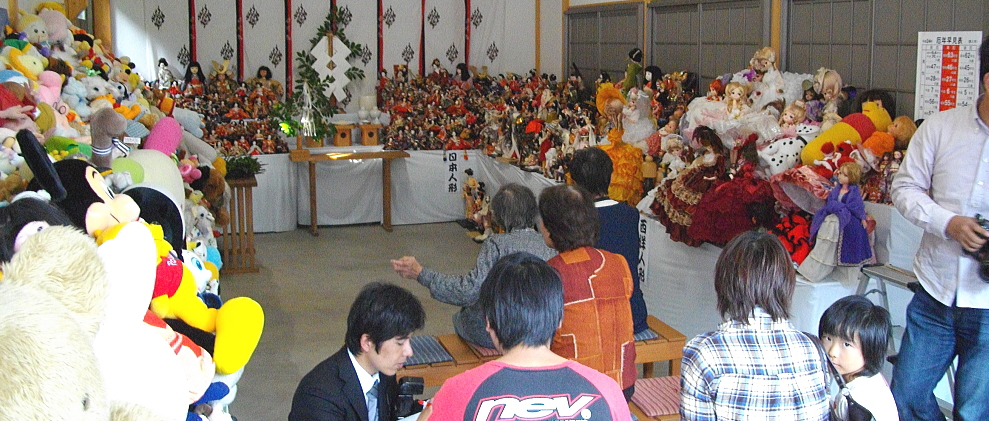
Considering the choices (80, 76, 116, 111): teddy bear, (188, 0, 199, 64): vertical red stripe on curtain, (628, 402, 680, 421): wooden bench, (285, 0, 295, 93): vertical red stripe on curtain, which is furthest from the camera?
(285, 0, 295, 93): vertical red stripe on curtain

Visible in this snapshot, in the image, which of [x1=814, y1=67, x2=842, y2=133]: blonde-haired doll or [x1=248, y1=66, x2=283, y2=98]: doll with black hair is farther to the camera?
[x1=248, y1=66, x2=283, y2=98]: doll with black hair

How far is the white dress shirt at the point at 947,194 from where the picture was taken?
2381 millimetres

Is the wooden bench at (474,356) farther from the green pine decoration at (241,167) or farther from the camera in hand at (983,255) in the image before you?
the green pine decoration at (241,167)

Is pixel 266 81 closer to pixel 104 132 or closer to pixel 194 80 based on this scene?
pixel 194 80

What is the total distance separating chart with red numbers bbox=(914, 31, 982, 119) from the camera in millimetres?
3453

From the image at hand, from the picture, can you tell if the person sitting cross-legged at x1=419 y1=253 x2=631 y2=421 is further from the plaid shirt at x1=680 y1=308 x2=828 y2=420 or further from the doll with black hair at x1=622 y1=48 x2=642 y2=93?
the doll with black hair at x1=622 y1=48 x2=642 y2=93

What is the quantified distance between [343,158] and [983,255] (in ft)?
18.3

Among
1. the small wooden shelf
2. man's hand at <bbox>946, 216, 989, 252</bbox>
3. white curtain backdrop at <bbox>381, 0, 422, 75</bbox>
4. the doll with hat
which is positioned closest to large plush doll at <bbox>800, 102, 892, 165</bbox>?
man's hand at <bbox>946, 216, 989, 252</bbox>

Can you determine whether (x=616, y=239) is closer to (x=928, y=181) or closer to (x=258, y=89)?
(x=928, y=181)

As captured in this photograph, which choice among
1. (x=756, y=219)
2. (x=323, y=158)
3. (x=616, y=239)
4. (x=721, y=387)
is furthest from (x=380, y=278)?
(x=721, y=387)

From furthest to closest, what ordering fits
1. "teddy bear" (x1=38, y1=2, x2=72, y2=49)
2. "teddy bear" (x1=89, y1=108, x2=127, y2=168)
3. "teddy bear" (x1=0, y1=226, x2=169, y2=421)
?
"teddy bear" (x1=38, y1=2, x2=72, y2=49)
"teddy bear" (x1=89, y1=108, x2=127, y2=168)
"teddy bear" (x1=0, y1=226, x2=169, y2=421)

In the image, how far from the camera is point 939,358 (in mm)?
2486

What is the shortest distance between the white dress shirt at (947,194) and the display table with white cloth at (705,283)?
92 cm

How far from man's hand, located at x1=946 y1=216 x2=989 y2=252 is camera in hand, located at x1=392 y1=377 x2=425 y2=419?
1.47 meters
